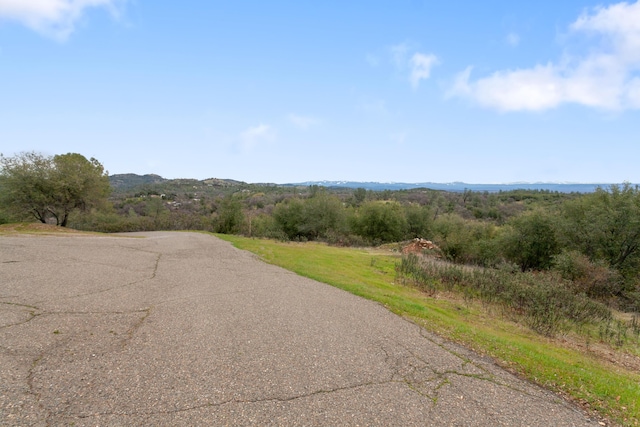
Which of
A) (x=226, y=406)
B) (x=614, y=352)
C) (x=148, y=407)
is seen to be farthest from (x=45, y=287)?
(x=614, y=352)

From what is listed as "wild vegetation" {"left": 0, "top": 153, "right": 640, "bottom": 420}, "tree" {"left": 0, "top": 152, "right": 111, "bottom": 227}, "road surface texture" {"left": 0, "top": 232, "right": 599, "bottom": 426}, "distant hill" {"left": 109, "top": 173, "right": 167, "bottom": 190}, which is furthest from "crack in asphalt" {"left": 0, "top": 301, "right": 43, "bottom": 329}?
"distant hill" {"left": 109, "top": 173, "right": 167, "bottom": 190}

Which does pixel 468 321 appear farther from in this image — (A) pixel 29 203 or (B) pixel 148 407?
(A) pixel 29 203

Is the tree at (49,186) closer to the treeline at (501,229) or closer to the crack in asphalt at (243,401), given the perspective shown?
the treeline at (501,229)

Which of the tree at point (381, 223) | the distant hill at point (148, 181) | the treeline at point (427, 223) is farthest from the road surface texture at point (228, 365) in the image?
the distant hill at point (148, 181)

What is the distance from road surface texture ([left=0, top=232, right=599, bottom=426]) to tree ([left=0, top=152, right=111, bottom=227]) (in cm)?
2592

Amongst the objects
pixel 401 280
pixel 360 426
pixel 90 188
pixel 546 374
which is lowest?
pixel 401 280

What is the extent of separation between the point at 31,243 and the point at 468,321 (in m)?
17.4

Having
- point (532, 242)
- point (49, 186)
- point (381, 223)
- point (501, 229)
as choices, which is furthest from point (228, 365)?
point (381, 223)

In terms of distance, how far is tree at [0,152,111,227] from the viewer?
27.7m

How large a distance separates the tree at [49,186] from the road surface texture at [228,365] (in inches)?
1020

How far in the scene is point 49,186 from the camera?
28.8 m

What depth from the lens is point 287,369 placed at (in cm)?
482

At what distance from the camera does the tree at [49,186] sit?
90.7 feet

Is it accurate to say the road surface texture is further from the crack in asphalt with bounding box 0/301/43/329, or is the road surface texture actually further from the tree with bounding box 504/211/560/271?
the tree with bounding box 504/211/560/271
